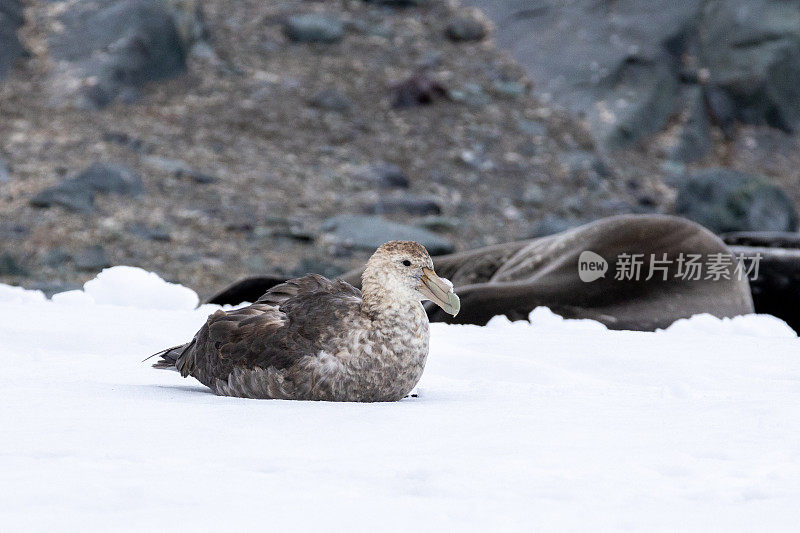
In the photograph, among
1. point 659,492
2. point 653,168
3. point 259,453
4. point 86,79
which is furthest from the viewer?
point 653,168

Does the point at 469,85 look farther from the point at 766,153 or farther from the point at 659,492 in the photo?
the point at 659,492

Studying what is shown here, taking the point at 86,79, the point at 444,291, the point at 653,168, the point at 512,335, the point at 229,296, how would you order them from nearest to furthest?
Result: the point at 444,291 → the point at 512,335 → the point at 229,296 → the point at 86,79 → the point at 653,168

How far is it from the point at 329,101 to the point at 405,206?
2.39m

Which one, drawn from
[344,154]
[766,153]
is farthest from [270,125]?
[766,153]

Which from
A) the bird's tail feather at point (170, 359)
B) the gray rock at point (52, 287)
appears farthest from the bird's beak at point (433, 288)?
the gray rock at point (52, 287)

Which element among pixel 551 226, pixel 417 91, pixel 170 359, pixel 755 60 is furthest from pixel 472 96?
pixel 170 359

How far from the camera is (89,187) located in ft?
32.4

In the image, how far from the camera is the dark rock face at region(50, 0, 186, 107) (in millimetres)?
11602

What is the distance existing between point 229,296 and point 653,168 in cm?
786

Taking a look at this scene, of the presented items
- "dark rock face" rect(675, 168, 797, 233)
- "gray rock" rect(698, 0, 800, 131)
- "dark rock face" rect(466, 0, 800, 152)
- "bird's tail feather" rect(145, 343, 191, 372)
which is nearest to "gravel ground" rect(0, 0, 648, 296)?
"dark rock face" rect(466, 0, 800, 152)

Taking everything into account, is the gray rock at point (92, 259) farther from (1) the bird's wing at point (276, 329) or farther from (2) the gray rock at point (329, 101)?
(1) the bird's wing at point (276, 329)

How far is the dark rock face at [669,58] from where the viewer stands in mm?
13133

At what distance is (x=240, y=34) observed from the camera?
1330cm

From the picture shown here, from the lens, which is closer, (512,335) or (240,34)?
(512,335)
